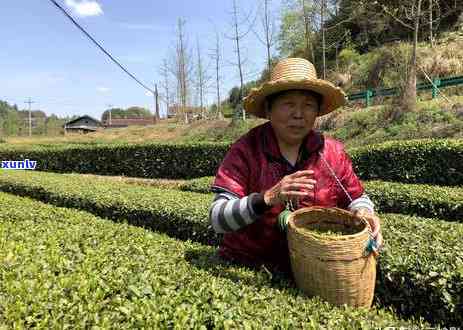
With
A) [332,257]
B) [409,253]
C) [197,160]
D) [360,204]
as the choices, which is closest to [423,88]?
[197,160]

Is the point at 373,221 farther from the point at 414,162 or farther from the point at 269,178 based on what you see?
the point at 414,162

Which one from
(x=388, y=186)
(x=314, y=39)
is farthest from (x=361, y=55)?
(x=388, y=186)

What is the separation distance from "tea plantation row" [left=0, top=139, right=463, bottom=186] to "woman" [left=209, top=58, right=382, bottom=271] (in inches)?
287

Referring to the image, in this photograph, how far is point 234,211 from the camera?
6.86 feet

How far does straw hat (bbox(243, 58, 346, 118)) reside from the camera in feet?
7.26

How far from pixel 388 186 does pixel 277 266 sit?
5.43 m

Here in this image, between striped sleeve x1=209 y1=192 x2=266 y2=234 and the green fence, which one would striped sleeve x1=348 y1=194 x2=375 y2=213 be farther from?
the green fence


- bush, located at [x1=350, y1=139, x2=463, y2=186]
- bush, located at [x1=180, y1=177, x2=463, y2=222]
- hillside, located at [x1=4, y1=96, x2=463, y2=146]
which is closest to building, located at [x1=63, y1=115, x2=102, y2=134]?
hillside, located at [x1=4, y1=96, x2=463, y2=146]

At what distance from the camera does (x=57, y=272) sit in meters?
2.62

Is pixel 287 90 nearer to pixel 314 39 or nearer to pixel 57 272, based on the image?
pixel 57 272

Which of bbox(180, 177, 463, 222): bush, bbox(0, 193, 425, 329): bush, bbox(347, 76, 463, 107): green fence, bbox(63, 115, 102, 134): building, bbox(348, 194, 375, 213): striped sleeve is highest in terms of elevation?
bbox(63, 115, 102, 134): building

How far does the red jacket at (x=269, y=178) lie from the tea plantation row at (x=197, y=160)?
7279 mm

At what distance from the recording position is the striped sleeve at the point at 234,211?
6.75 feet

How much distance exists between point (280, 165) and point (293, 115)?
0.32 m
